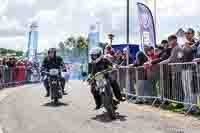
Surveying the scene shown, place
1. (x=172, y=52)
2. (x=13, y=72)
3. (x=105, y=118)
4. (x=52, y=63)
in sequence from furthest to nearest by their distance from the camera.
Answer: (x=13, y=72) → (x=52, y=63) → (x=172, y=52) → (x=105, y=118)

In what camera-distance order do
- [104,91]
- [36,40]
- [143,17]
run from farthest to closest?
[36,40] → [143,17] → [104,91]

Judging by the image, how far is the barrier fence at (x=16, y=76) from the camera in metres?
23.7

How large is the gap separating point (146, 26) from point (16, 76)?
43.2 feet

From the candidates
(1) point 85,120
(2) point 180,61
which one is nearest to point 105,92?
(1) point 85,120

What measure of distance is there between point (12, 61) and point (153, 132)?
61.1 ft

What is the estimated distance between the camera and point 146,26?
16.3 meters

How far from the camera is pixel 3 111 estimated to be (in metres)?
13.0

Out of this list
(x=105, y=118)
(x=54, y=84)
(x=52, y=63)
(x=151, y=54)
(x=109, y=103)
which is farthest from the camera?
(x=52, y=63)

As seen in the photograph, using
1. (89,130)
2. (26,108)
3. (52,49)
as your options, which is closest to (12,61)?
(52,49)

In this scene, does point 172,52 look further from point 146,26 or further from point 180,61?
point 146,26

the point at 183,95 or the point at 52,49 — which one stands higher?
the point at 52,49

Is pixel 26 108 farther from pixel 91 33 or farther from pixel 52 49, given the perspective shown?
pixel 91 33

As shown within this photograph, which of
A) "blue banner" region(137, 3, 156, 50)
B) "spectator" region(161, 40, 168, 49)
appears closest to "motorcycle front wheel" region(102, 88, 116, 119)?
"spectator" region(161, 40, 168, 49)

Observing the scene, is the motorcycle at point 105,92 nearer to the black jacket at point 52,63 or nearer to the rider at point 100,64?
the rider at point 100,64
